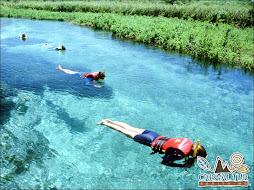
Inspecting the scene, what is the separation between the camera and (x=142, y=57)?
15.9 metres

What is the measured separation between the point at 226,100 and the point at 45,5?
139 ft

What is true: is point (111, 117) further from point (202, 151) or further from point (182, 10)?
point (182, 10)

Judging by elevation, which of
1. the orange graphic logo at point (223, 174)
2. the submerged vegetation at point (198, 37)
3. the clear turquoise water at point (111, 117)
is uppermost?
the submerged vegetation at point (198, 37)

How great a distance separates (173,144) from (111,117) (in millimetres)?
3260

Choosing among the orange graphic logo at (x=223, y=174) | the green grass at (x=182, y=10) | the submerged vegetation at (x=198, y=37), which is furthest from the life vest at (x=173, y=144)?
the green grass at (x=182, y=10)

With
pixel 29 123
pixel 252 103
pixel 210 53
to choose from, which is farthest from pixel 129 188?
pixel 210 53

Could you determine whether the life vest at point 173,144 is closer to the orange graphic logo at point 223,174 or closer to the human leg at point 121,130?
the orange graphic logo at point 223,174

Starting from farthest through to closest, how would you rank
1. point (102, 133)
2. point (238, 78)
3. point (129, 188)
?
point (238, 78), point (102, 133), point (129, 188)

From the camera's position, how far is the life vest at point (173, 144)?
5.14 metres

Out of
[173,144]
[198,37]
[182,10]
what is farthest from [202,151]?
[182,10]

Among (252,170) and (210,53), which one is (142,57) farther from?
(252,170)

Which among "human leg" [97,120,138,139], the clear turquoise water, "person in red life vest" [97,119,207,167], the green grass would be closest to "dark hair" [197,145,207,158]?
"person in red life vest" [97,119,207,167]

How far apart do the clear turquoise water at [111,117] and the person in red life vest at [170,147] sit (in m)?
0.39

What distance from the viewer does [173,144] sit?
5.29 meters
